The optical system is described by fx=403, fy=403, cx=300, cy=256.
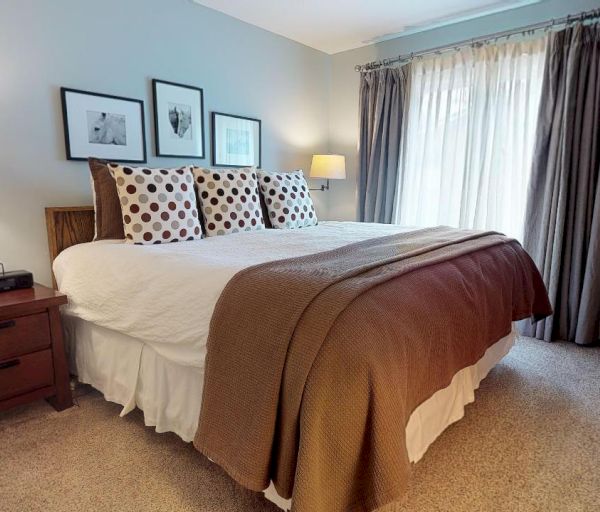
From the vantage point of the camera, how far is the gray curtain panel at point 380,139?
3.62m

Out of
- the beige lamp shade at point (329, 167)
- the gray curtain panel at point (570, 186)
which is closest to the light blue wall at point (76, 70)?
the beige lamp shade at point (329, 167)

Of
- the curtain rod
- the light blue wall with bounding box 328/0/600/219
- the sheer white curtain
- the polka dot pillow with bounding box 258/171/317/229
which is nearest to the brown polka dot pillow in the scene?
the polka dot pillow with bounding box 258/171/317/229

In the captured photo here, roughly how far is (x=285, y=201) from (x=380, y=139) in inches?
55.5

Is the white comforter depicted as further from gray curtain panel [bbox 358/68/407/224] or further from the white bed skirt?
gray curtain panel [bbox 358/68/407/224]

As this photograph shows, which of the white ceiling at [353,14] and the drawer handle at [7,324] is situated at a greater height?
the white ceiling at [353,14]

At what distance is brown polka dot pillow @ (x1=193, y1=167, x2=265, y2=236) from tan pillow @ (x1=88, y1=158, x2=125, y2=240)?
19.3 inches

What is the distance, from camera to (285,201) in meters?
2.87

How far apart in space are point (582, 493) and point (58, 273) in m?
2.55

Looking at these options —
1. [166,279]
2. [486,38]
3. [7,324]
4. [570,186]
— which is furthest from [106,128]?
[570,186]

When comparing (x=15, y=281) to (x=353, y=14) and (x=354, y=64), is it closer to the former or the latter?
(x=353, y=14)

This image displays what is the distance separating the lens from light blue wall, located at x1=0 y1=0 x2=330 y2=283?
7.09 ft

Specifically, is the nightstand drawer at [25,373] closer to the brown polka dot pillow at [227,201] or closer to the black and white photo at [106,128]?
the brown polka dot pillow at [227,201]

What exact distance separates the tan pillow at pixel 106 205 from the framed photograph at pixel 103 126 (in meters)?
0.27

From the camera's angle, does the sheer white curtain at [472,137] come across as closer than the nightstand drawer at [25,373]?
No
